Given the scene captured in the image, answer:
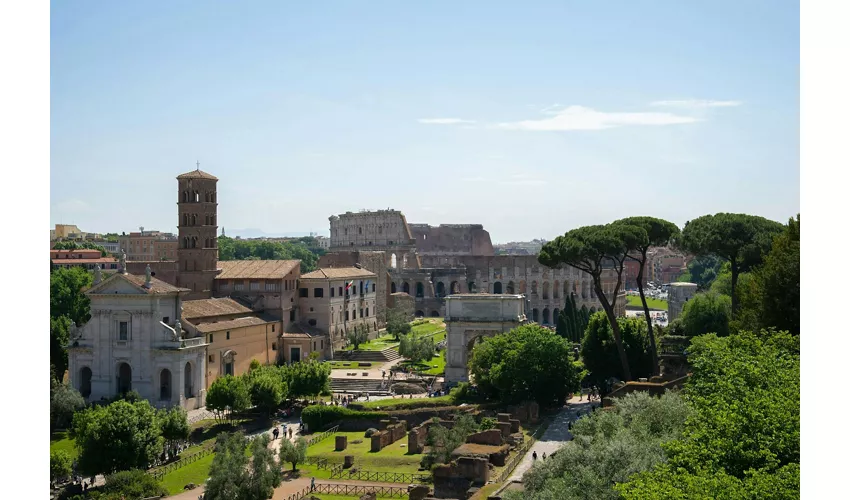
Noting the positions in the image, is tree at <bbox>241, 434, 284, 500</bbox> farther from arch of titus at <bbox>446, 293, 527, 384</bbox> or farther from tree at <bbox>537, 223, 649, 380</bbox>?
arch of titus at <bbox>446, 293, 527, 384</bbox>

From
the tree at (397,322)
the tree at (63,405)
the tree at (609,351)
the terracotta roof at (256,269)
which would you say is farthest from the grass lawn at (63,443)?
the tree at (397,322)

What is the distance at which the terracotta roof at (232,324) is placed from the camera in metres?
47.8

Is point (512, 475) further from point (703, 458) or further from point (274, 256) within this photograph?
point (274, 256)

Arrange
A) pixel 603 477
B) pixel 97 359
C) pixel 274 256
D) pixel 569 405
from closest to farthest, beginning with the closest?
pixel 603 477
pixel 569 405
pixel 97 359
pixel 274 256

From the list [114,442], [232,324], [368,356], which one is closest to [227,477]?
[114,442]

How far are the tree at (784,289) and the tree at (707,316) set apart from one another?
14.7 meters

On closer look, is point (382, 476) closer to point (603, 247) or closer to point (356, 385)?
point (603, 247)

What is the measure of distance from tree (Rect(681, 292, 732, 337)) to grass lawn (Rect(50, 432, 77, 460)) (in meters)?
27.4

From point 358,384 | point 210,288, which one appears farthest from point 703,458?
point 210,288

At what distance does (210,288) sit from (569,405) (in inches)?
933

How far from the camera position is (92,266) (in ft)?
265

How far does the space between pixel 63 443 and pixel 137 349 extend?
6585 mm

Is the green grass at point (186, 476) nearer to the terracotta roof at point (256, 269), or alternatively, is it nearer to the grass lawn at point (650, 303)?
the terracotta roof at point (256, 269)

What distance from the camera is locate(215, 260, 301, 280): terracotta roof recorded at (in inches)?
2199
